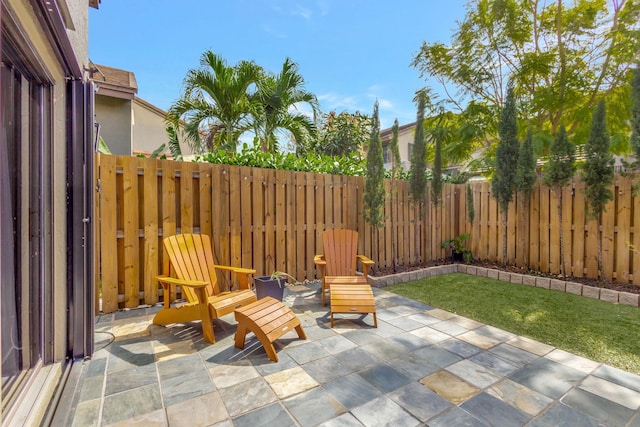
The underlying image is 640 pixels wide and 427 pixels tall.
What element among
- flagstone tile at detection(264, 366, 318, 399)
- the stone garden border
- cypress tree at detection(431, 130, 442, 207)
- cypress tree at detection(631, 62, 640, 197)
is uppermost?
cypress tree at detection(631, 62, 640, 197)

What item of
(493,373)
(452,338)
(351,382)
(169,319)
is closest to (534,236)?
(452,338)

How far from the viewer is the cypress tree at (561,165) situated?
512cm

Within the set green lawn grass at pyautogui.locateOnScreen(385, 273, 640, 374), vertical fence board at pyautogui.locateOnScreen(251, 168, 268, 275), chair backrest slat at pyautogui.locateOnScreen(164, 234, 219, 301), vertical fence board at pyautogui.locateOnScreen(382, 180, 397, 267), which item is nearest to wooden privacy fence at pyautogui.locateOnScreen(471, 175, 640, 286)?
green lawn grass at pyautogui.locateOnScreen(385, 273, 640, 374)

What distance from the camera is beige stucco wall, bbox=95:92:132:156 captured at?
8305mm

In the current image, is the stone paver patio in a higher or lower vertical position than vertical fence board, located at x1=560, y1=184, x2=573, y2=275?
lower

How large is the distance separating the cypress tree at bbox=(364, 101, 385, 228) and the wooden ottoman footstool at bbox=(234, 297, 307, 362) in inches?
117

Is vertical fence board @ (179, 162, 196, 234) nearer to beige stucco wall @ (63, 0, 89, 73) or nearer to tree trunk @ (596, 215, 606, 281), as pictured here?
beige stucco wall @ (63, 0, 89, 73)

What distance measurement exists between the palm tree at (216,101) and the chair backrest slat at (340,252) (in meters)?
4.00

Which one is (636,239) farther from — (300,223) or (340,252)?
(300,223)

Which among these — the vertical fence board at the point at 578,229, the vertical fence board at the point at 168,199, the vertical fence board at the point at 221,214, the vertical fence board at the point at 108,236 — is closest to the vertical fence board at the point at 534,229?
the vertical fence board at the point at 578,229

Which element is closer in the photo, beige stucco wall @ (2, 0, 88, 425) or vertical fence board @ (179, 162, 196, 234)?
beige stucco wall @ (2, 0, 88, 425)

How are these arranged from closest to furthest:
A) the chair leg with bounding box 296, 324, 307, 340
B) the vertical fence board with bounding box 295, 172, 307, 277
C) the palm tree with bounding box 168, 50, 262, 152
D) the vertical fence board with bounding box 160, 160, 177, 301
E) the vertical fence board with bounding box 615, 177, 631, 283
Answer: the chair leg with bounding box 296, 324, 307, 340
the vertical fence board with bounding box 160, 160, 177, 301
the vertical fence board with bounding box 615, 177, 631, 283
the vertical fence board with bounding box 295, 172, 307, 277
the palm tree with bounding box 168, 50, 262, 152

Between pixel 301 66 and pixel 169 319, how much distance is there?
7.25 meters

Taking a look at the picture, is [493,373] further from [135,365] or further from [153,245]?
[153,245]
